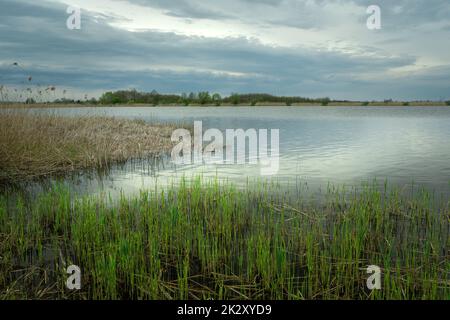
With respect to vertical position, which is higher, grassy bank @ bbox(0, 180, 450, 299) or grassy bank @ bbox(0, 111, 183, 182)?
grassy bank @ bbox(0, 111, 183, 182)

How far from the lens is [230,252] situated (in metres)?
7.49

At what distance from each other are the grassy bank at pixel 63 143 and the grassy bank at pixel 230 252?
21.3 ft

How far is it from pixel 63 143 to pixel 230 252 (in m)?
17.1

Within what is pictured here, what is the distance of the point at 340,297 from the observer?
5809mm

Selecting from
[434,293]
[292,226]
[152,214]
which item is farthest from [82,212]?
[434,293]

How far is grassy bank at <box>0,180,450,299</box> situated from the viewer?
5.99 m

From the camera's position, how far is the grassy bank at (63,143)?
629 inches

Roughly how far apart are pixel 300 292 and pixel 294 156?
17.8 m

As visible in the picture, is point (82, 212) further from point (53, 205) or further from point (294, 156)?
point (294, 156)

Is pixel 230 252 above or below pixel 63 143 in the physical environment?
below

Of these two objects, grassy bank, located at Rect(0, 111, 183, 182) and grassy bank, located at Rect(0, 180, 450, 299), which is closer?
grassy bank, located at Rect(0, 180, 450, 299)

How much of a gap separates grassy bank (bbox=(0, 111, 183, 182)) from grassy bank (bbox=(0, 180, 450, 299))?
650 cm

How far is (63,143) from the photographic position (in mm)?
20750

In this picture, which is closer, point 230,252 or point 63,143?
point 230,252
